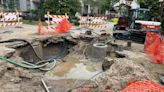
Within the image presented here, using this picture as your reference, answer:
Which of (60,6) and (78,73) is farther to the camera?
(60,6)

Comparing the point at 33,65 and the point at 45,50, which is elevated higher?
the point at 45,50

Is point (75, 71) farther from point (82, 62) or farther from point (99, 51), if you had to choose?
point (99, 51)

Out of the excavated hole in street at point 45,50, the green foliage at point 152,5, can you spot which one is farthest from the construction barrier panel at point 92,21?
the excavated hole in street at point 45,50

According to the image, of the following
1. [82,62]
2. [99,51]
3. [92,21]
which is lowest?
[82,62]

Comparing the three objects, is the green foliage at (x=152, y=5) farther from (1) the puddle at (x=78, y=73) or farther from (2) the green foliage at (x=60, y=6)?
(1) the puddle at (x=78, y=73)

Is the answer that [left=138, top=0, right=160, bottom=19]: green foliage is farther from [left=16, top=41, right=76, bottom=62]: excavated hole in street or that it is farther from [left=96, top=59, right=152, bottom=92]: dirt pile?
[left=96, top=59, right=152, bottom=92]: dirt pile

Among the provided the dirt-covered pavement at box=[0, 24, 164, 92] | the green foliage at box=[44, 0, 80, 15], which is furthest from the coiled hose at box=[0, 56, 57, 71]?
the green foliage at box=[44, 0, 80, 15]

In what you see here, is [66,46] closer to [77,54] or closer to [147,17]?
[77,54]

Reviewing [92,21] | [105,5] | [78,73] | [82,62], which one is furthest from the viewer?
[105,5]

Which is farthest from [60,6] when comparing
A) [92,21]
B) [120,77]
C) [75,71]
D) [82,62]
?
[120,77]

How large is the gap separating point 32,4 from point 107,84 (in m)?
28.9

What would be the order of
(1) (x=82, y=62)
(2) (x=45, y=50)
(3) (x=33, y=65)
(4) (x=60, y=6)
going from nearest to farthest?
1. (3) (x=33, y=65)
2. (1) (x=82, y=62)
3. (2) (x=45, y=50)
4. (4) (x=60, y=6)

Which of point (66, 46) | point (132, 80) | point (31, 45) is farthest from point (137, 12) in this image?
point (132, 80)

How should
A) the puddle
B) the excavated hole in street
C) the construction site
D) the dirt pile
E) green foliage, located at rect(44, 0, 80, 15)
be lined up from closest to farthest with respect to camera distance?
the dirt pile, the construction site, the puddle, the excavated hole in street, green foliage, located at rect(44, 0, 80, 15)
